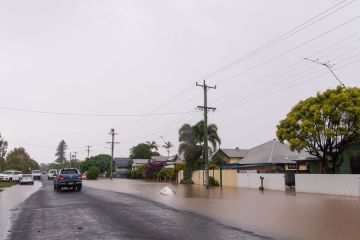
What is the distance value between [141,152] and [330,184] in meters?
106

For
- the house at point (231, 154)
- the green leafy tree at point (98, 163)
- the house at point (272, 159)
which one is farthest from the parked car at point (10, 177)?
the green leafy tree at point (98, 163)

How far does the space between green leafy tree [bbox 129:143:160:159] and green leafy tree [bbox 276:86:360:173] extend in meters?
103

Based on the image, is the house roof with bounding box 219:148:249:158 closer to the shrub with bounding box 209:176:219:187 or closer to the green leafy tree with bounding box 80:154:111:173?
the shrub with bounding box 209:176:219:187

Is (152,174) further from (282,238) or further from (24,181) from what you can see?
(282,238)

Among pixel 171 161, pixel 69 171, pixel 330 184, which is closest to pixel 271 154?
pixel 330 184

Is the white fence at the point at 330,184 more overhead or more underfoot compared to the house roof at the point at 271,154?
more underfoot

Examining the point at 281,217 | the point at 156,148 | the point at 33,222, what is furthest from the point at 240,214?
the point at 156,148

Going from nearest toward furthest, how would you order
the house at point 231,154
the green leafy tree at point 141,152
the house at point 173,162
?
the house at point 231,154 → the house at point 173,162 → the green leafy tree at point 141,152

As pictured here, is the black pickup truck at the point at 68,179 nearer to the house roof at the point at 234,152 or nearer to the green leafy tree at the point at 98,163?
the house roof at the point at 234,152

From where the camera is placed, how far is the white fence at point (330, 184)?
26305 millimetres

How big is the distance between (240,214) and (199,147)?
3546 centimetres

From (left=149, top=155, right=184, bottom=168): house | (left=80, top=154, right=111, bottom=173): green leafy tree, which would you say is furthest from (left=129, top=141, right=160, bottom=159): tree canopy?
(left=149, top=155, right=184, bottom=168): house

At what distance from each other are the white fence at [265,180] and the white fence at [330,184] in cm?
244

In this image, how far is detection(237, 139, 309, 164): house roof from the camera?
48.5 m
